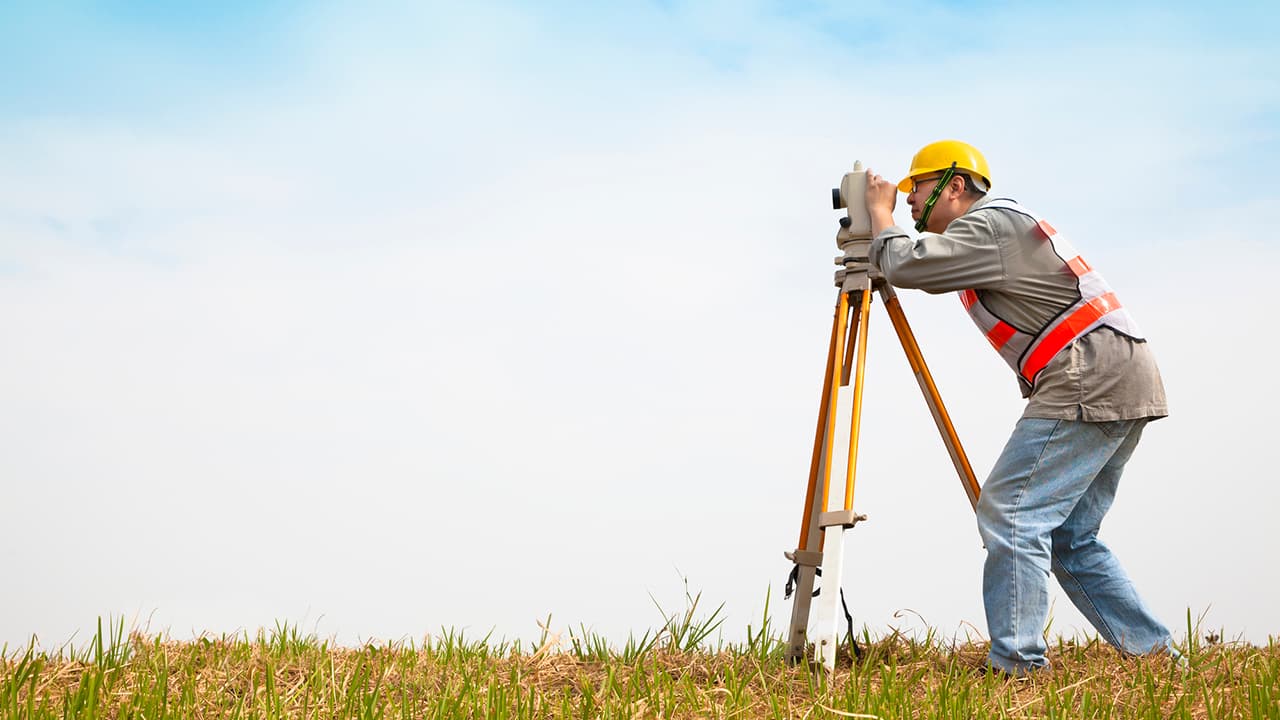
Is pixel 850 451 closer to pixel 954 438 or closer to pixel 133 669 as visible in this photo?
pixel 954 438

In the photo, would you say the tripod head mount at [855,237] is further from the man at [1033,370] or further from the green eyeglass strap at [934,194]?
the green eyeglass strap at [934,194]

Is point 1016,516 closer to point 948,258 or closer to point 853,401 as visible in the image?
point 853,401

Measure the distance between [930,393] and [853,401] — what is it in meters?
0.48

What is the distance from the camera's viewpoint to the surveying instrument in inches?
206

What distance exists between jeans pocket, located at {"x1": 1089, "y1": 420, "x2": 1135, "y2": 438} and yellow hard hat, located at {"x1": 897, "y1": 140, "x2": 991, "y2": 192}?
131 centimetres

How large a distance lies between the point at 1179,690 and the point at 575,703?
2.64 m

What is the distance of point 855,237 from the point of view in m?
5.59

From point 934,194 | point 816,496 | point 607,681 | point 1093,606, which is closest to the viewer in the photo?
point 607,681

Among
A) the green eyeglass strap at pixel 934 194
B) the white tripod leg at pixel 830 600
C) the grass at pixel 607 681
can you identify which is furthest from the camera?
the green eyeglass strap at pixel 934 194

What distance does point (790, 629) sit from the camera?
543 centimetres

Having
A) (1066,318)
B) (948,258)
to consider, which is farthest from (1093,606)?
(948,258)

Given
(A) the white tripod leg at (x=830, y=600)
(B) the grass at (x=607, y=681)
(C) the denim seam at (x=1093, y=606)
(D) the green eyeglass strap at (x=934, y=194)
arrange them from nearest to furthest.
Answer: (B) the grass at (x=607, y=681)
(A) the white tripod leg at (x=830, y=600)
(D) the green eyeglass strap at (x=934, y=194)
(C) the denim seam at (x=1093, y=606)

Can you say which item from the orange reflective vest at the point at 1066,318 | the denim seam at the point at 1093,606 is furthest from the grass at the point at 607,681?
the orange reflective vest at the point at 1066,318

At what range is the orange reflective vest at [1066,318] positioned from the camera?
5.29 meters
